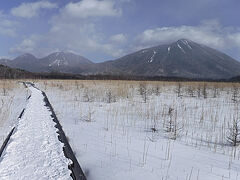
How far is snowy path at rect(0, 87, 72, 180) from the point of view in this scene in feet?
8.77

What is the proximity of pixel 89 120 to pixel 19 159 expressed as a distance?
330cm

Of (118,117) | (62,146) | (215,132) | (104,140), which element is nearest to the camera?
(62,146)

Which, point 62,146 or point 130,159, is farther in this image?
point 62,146

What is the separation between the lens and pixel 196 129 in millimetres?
4918

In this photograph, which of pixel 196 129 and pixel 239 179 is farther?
pixel 196 129

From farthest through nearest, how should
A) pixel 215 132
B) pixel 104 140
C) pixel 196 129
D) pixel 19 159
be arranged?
1. pixel 196 129
2. pixel 215 132
3. pixel 104 140
4. pixel 19 159

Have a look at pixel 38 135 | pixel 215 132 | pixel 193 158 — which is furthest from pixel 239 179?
pixel 38 135

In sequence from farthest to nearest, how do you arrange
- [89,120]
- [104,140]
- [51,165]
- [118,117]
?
1. [118,117]
2. [89,120]
3. [104,140]
4. [51,165]

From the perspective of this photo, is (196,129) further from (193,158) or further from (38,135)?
(38,135)

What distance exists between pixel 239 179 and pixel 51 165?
253 cm

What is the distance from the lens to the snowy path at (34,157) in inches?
105

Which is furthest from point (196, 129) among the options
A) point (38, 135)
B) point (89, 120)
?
point (38, 135)

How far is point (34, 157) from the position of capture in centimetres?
320

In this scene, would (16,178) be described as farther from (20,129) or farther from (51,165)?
(20,129)
